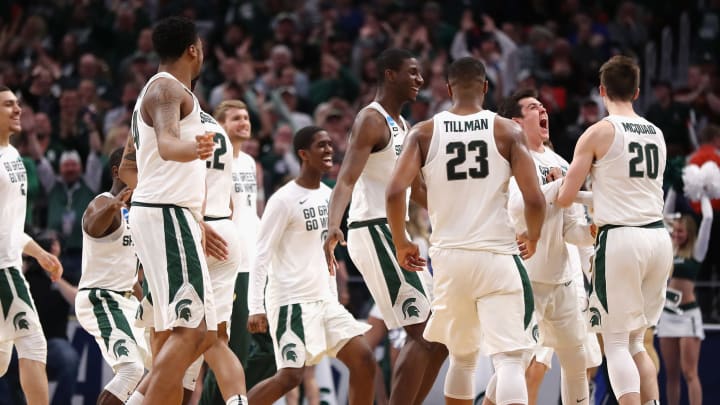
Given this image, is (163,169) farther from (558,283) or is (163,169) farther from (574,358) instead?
(574,358)

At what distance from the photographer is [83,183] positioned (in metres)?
14.2

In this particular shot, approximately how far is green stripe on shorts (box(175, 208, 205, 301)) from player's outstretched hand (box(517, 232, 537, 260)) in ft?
6.98

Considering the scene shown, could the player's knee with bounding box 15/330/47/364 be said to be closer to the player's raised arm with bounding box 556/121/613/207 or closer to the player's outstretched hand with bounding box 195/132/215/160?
the player's outstretched hand with bounding box 195/132/215/160

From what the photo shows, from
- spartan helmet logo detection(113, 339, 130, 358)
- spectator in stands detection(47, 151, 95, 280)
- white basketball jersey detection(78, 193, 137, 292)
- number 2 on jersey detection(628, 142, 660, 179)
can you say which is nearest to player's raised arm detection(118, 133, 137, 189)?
white basketball jersey detection(78, 193, 137, 292)

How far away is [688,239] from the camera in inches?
456

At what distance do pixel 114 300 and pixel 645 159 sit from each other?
4.15 m

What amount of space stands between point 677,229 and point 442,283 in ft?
16.1

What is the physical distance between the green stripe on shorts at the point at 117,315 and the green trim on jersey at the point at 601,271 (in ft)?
11.6

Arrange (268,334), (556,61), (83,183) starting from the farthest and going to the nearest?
(556,61), (83,183), (268,334)


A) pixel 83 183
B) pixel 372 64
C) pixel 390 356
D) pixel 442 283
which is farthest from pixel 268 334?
pixel 372 64

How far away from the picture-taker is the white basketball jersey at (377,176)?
8547mm

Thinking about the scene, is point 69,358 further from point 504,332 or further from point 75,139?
point 504,332

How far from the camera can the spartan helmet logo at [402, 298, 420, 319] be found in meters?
8.34

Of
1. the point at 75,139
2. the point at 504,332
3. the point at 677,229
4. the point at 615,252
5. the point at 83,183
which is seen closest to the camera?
the point at 504,332
